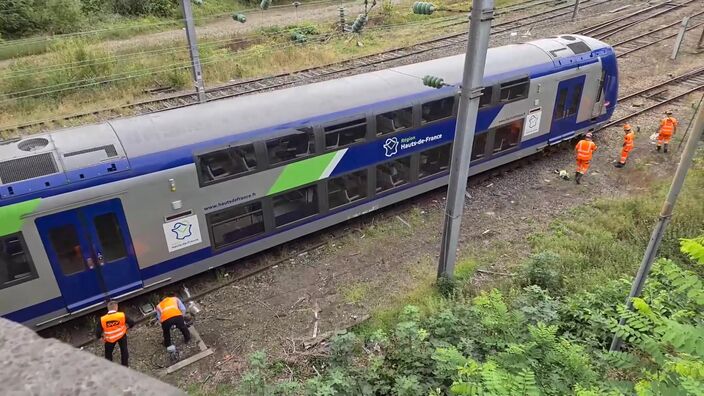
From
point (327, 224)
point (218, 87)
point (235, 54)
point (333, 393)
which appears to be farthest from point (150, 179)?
point (235, 54)

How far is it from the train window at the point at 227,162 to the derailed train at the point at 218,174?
0.07 ft

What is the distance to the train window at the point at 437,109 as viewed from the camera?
39.2 feet

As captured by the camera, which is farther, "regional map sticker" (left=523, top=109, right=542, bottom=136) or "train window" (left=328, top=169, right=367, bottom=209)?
"regional map sticker" (left=523, top=109, right=542, bottom=136)

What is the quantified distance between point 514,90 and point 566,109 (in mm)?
2857

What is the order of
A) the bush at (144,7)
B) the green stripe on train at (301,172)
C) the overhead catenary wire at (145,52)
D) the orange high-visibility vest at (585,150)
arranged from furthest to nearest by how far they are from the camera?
the bush at (144,7), the overhead catenary wire at (145,52), the orange high-visibility vest at (585,150), the green stripe on train at (301,172)

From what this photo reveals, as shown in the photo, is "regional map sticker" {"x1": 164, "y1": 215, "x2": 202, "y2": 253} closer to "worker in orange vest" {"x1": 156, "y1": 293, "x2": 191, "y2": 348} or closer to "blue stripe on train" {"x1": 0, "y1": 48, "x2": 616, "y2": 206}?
"blue stripe on train" {"x1": 0, "y1": 48, "x2": 616, "y2": 206}

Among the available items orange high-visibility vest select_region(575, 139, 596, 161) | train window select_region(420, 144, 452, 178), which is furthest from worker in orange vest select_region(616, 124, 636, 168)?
train window select_region(420, 144, 452, 178)

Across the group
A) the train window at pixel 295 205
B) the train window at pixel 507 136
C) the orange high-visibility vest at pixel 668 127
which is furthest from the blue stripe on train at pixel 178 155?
the orange high-visibility vest at pixel 668 127

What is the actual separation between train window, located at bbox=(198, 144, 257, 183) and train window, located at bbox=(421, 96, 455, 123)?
173 inches

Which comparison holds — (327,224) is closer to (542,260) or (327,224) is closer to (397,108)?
(397,108)

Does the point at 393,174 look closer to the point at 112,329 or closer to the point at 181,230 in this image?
the point at 181,230

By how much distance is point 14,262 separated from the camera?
25.7 ft

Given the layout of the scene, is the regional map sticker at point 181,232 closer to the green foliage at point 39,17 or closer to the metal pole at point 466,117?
the metal pole at point 466,117

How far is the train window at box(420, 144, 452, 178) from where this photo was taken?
12.6 m
